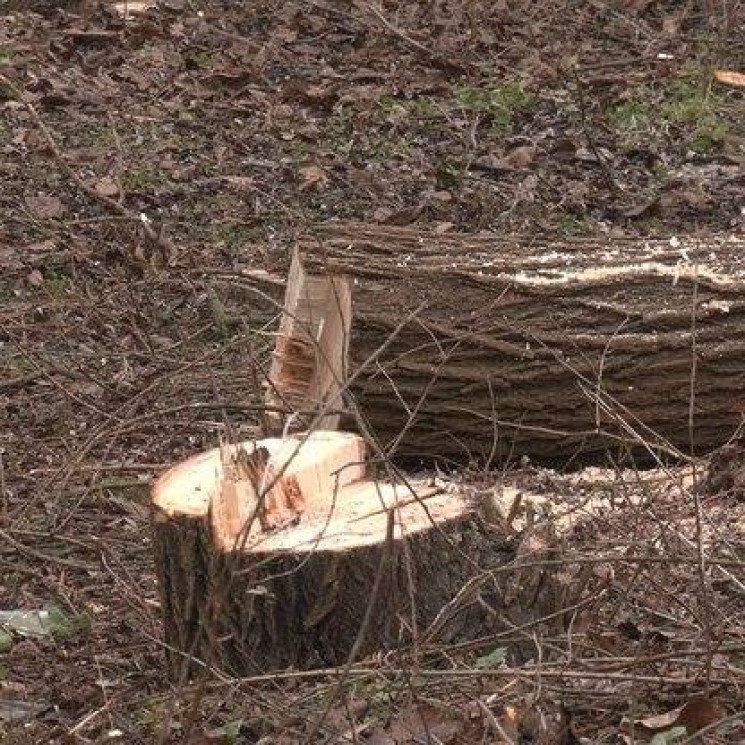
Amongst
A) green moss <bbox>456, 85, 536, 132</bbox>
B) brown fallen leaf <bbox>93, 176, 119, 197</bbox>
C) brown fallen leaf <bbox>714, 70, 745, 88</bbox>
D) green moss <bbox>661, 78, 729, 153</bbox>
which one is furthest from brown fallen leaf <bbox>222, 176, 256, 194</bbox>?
brown fallen leaf <bbox>714, 70, 745, 88</bbox>

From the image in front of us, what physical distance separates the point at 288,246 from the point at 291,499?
11.7ft

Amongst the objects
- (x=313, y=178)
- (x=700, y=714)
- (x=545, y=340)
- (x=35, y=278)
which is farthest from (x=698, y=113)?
(x=700, y=714)

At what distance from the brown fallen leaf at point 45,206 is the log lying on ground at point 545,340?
2482mm

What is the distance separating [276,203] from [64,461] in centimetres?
281

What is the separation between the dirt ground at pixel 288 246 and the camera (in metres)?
3.92

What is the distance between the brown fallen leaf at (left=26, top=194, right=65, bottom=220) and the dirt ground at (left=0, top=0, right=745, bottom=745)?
0.01 metres

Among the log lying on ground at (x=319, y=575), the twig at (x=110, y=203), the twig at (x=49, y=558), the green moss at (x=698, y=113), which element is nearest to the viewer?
the log lying on ground at (x=319, y=575)

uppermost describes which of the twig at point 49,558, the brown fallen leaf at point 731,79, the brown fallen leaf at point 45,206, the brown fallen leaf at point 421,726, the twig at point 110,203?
the brown fallen leaf at point 421,726

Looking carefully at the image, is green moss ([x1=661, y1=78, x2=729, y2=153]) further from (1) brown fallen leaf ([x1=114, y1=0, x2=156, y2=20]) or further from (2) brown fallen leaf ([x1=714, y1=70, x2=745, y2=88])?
(1) brown fallen leaf ([x1=114, y1=0, x2=156, y2=20])

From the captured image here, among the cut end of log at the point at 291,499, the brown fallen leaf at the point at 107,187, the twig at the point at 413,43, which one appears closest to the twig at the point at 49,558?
the cut end of log at the point at 291,499

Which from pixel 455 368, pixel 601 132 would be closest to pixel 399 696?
pixel 455 368

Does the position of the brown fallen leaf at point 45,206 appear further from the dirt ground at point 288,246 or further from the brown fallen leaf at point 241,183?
the brown fallen leaf at point 241,183

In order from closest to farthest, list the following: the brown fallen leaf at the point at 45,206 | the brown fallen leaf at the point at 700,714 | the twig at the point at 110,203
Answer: the brown fallen leaf at the point at 700,714
the twig at the point at 110,203
the brown fallen leaf at the point at 45,206

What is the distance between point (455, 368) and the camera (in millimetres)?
5945
